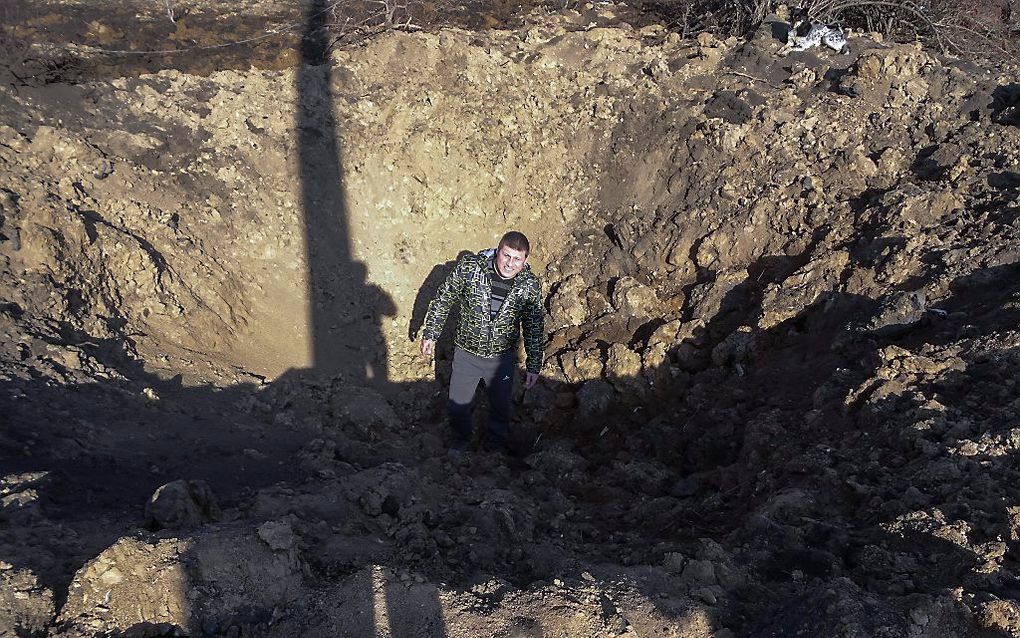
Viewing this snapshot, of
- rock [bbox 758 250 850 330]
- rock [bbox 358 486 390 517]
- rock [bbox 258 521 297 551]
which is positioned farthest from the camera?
rock [bbox 758 250 850 330]

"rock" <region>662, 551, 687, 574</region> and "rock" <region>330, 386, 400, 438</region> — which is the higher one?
"rock" <region>330, 386, 400, 438</region>

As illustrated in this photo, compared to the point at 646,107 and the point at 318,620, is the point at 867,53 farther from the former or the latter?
the point at 318,620

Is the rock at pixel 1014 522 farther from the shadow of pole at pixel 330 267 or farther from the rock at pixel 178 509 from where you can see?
the shadow of pole at pixel 330 267

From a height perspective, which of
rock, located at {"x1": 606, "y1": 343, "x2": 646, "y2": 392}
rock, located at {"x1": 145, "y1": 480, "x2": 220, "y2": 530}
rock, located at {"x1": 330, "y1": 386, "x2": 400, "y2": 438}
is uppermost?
rock, located at {"x1": 606, "y1": 343, "x2": 646, "y2": 392}

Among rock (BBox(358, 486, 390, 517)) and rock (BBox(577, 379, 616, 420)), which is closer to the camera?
rock (BBox(358, 486, 390, 517))

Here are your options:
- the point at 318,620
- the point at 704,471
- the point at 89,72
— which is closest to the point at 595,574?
the point at 318,620

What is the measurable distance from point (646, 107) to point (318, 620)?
233 inches

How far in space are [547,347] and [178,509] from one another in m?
3.59

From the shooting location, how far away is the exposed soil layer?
2.58 m

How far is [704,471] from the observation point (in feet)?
13.6

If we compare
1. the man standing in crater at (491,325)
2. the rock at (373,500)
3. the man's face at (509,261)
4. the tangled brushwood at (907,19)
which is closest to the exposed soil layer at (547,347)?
the rock at (373,500)

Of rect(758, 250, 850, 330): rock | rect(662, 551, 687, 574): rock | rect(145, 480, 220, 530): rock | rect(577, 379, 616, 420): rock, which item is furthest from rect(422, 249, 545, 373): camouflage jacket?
rect(662, 551, 687, 574): rock

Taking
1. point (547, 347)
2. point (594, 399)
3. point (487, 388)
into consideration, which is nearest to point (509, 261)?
point (487, 388)

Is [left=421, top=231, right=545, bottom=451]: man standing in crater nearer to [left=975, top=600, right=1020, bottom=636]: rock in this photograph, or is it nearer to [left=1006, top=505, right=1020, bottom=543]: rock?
[left=1006, top=505, right=1020, bottom=543]: rock
